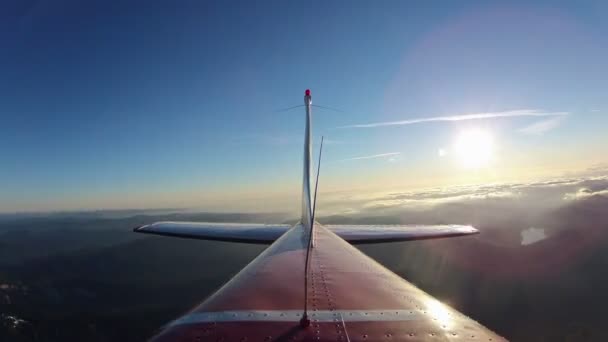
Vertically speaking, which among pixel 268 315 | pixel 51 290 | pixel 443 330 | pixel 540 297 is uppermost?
pixel 268 315

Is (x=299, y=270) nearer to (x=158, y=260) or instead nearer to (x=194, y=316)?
(x=194, y=316)

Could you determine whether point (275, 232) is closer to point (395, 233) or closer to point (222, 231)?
point (222, 231)

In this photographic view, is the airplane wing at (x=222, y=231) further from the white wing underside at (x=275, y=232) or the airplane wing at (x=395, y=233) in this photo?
the airplane wing at (x=395, y=233)

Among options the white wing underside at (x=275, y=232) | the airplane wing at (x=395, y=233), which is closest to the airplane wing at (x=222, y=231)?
the white wing underside at (x=275, y=232)

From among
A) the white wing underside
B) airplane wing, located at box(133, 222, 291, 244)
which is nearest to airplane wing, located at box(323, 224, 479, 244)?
the white wing underside

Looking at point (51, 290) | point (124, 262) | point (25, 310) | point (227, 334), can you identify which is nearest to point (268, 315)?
point (227, 334)

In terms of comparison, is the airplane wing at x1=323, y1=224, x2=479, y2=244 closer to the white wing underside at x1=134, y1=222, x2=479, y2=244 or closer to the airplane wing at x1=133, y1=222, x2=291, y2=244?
the white wing underside at x1=134, y1=222, x2=479, y2=244

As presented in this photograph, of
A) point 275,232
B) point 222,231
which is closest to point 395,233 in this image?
point 275,232
